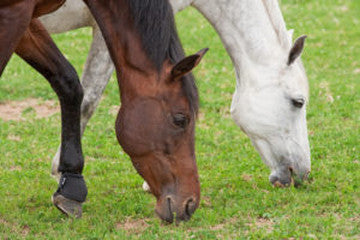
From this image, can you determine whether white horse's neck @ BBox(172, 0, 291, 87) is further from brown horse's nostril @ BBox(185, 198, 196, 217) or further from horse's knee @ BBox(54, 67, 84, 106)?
brown horse's nostril @ BBox(185, 198, 196, 217)

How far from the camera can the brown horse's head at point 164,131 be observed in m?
4.73

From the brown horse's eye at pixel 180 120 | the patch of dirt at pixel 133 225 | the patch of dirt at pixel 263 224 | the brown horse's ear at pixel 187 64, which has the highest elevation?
the brown horse's ear at pixel 187 64

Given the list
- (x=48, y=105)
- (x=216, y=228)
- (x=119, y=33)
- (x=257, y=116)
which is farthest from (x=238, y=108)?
(x=48, y=105)

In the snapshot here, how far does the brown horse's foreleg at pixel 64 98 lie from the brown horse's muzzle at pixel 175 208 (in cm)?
92

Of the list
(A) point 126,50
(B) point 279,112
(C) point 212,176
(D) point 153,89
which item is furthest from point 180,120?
(C) point 212,176

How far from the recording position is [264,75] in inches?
240

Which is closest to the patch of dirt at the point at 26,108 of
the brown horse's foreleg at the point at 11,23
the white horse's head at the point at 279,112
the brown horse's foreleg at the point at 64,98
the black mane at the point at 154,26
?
the brown horse's foreleg at the point at 64,98

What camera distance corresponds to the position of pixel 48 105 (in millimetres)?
9188

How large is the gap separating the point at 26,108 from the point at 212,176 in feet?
10.6

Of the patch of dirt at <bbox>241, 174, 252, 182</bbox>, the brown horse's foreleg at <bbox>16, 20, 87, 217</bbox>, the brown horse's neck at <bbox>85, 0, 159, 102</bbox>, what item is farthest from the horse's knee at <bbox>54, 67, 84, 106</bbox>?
the patch of dirt at <bbox>241, 174, 252, 182</bbox>

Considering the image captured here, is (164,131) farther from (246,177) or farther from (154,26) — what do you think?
(246,177)

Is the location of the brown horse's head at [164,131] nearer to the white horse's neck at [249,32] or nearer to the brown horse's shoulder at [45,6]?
the brown horse's shoulder at [45,6]

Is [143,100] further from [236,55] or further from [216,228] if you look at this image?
[236,55]

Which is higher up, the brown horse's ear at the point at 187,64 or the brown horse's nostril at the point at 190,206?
the brown horse's ear at the point at 187,64
